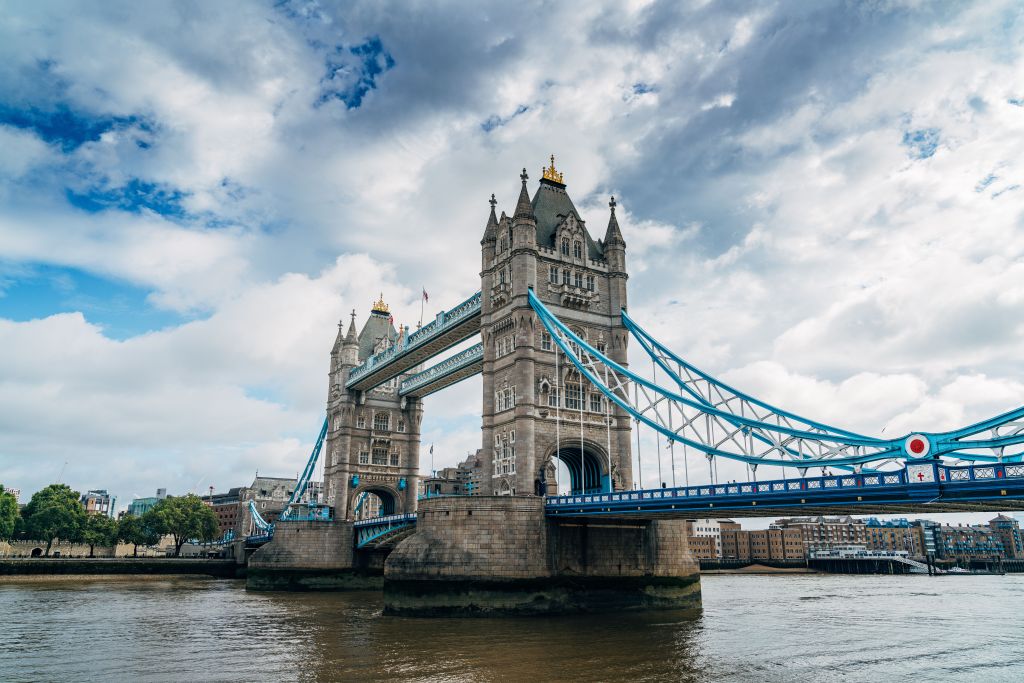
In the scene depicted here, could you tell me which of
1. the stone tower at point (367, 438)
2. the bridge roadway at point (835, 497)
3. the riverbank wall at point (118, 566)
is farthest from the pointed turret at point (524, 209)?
the riverbank wall at point (118, 566)

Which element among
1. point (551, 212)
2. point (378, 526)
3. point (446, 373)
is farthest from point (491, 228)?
point (378, 526)

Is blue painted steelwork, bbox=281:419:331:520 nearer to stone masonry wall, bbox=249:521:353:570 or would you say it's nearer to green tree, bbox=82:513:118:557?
stone masonry wall, bbox=249:521:353:570

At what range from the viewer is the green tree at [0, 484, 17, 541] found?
7331 cm

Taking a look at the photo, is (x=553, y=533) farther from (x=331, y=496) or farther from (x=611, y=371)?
(x=331, y=496)

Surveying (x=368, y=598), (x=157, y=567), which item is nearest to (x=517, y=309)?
(x=368, y=598)

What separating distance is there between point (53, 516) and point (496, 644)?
7282 cm

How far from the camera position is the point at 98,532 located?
85.0m

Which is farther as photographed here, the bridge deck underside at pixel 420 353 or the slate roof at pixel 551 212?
the bridge deck underside at pixel 420 353

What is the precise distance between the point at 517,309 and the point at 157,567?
54.1 meters

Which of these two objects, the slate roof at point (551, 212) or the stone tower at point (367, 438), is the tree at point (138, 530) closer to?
the stone tower at point (367, 438)

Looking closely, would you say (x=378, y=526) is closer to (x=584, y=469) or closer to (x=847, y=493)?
(x=584, y=469)

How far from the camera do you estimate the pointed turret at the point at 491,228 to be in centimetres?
4856

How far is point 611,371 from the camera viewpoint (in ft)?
131

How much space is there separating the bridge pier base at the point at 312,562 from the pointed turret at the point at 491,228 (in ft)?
88.2
